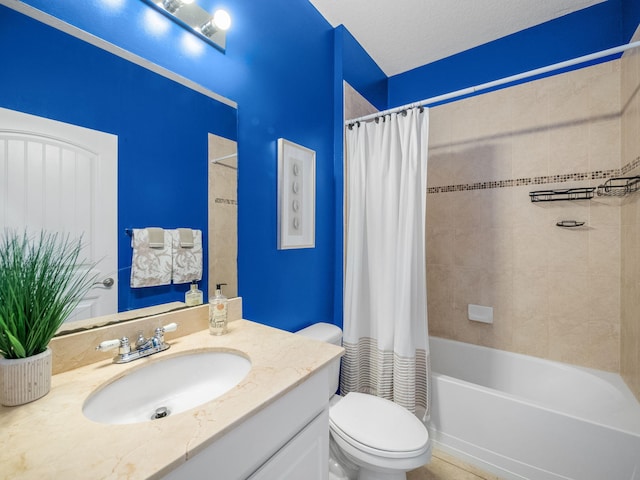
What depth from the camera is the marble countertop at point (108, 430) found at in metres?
0.45

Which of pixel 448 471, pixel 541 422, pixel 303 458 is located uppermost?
pixel 303 458

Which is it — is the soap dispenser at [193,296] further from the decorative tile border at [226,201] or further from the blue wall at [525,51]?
the blue wall at [525,51]

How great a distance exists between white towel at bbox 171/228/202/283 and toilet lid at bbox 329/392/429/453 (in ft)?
3.05

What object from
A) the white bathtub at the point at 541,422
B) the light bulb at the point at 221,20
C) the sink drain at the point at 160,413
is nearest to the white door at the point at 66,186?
the sink drain at the point at 160,413

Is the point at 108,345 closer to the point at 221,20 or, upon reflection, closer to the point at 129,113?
the point at 129,113

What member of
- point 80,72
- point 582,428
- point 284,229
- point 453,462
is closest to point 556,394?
point 582,428

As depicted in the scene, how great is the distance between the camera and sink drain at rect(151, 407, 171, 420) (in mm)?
775

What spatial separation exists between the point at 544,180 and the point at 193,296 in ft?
7.61

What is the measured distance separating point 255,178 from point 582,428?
1.94 metres

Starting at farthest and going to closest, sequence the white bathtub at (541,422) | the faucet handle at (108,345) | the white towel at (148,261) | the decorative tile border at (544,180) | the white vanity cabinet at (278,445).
→ the decorative tile border at (544,180)
the white bathtub at (541,422)
the white towel at (148,261)
the faucet handle at (108,345)
the white vanity cabinet at (278,445)

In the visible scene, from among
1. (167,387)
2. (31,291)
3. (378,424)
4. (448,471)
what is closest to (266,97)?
(31,291)

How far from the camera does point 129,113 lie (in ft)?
3.01

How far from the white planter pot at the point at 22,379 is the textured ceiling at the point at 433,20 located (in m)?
2.16

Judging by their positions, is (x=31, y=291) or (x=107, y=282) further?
(x=107, y=282)
